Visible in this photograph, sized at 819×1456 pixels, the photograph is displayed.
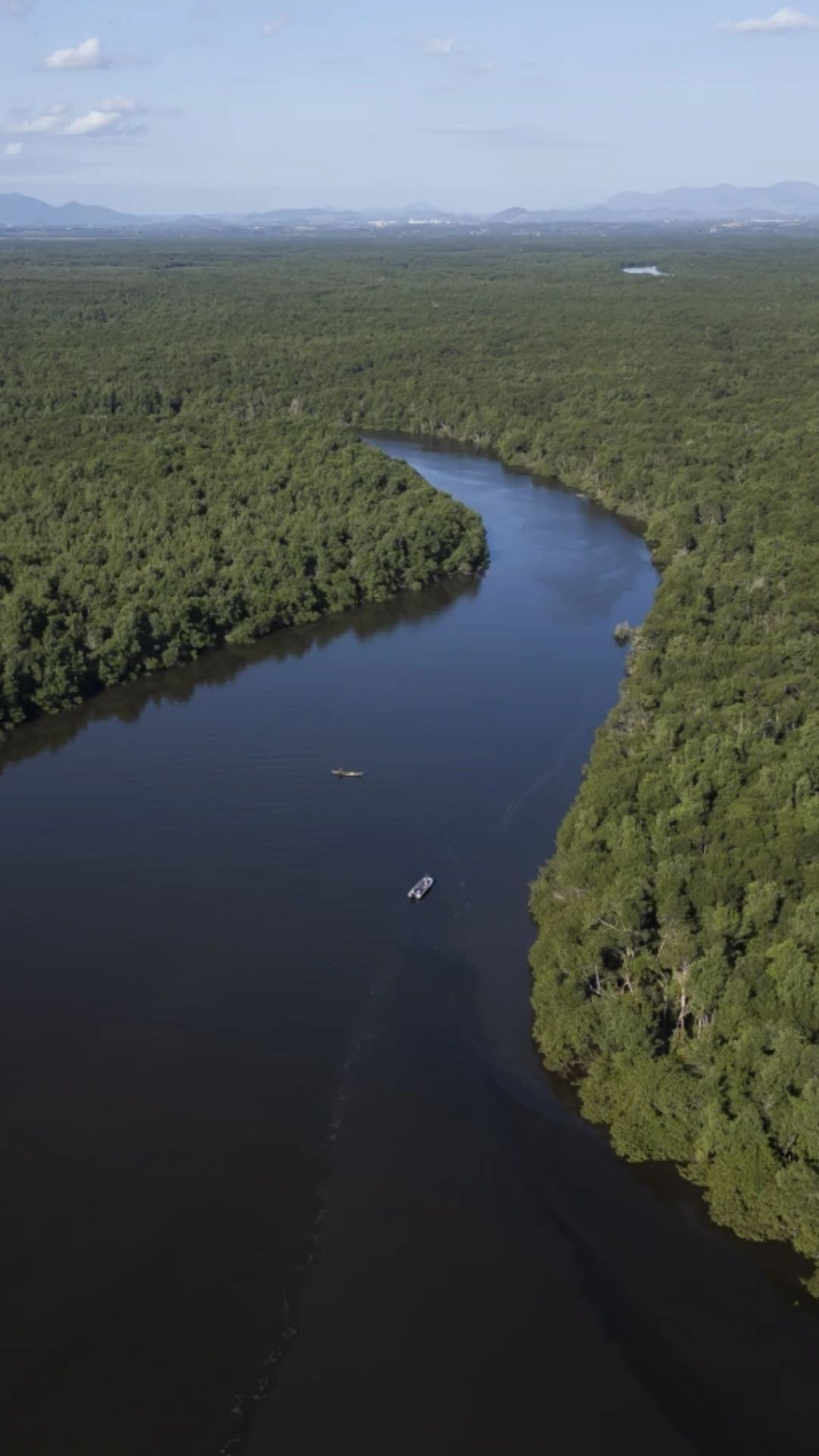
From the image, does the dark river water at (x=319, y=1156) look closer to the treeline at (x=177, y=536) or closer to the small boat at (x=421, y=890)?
the small boat at (x=421, y=890)

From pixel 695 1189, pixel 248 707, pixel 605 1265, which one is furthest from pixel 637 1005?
pixel 248 707

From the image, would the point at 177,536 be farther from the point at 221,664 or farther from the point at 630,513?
the point at 630,513

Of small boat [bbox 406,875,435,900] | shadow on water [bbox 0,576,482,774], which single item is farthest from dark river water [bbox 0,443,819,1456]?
shadow on water [bbox 0,576,482,774]

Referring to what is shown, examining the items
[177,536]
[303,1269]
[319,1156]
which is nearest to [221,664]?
[177,536]

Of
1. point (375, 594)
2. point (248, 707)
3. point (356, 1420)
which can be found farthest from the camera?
point (375, 594)

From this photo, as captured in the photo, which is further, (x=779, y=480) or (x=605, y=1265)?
(x=779, y=480)

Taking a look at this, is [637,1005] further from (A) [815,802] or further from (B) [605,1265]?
(A) [815,802]
